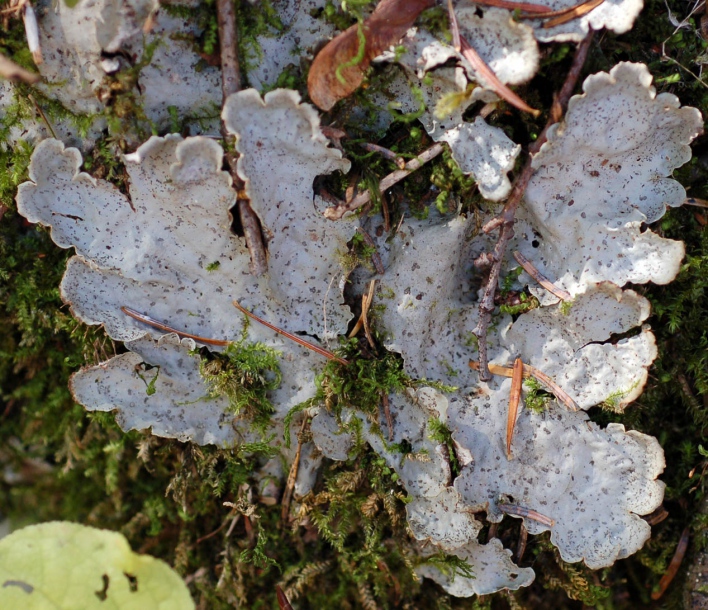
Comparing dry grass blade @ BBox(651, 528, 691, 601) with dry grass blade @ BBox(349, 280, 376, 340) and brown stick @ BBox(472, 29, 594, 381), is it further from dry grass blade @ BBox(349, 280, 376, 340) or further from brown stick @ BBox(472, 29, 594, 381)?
dry grass blade @ BBox(349, 280, 376, 340)

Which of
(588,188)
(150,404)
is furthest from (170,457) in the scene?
(588,188)

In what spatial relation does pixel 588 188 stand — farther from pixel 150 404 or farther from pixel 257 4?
pixel 150 404

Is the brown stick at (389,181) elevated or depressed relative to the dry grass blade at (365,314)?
elevated

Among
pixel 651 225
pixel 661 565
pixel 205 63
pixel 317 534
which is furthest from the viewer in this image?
pixel 317 534

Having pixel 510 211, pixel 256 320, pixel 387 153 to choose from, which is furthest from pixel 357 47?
pixel 256 320

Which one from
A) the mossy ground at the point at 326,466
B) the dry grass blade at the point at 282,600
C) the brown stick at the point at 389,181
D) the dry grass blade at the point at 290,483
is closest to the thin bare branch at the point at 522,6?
the mossy ground at the point at 326,466

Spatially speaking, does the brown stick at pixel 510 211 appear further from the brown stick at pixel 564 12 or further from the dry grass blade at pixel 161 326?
the dry grass blade at pixel 161 326
